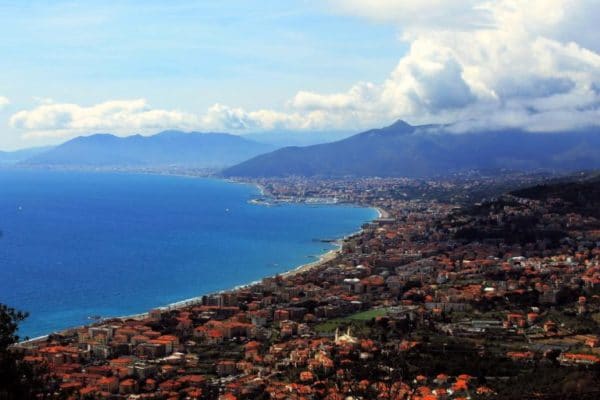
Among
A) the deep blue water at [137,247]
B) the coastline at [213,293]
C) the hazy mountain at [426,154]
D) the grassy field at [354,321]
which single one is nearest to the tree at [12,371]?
the coastline at [213,293]

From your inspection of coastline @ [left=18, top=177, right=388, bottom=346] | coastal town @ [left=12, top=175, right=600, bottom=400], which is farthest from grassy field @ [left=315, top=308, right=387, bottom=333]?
coastline @ [left=18, top=177, right=388, bottom=346]

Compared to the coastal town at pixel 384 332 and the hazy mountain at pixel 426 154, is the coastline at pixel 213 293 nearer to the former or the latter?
the coastal town at pixel 384 332

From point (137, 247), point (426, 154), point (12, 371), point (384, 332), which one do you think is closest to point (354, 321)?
point (384, 332)

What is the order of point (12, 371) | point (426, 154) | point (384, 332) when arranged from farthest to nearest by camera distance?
1. point (426, 154)
2. point (384, 332)
3. point (12, 371)

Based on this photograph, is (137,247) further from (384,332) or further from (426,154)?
(426,154)

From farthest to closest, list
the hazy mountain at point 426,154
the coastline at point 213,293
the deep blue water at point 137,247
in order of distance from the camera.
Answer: the hazy mountain at point 426,154 < the deep blue water at point 137,247 < the coastline at point 213,293

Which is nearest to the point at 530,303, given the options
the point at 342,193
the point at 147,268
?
the point at 147,268
